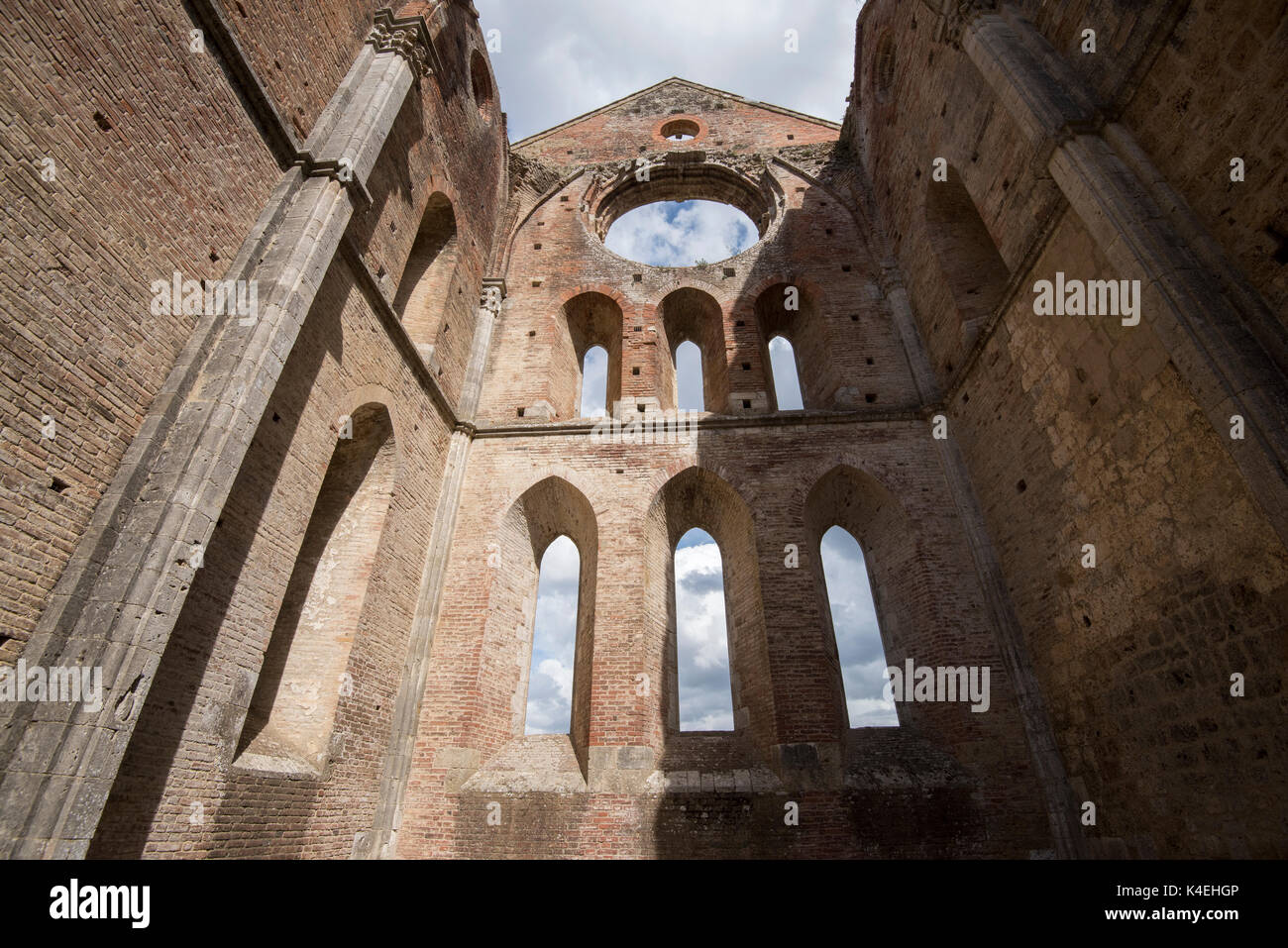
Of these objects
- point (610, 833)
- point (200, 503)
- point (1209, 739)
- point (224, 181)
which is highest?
point (224, 181)

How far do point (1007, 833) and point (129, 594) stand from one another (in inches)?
320

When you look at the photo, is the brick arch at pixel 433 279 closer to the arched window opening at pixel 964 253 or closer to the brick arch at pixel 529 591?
the brick arch at pixel 529 591

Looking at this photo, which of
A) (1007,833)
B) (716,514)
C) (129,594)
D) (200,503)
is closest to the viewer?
(129,594)

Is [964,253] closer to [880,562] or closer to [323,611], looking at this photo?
[880,562]

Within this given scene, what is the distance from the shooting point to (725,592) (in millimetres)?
8672

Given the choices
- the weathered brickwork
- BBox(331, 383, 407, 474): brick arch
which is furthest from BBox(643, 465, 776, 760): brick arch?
BBox(331, 383, 407, 474): brick arch

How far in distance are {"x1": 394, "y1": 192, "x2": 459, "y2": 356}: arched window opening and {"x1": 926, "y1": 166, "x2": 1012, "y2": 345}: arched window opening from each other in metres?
7.97

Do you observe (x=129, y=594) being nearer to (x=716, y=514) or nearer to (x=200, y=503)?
(x=200, y=503)

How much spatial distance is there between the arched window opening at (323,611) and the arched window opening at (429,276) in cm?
225

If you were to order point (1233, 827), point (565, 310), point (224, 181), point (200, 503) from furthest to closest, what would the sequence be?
point (565, 310) < point (224, 181) < point (1233, 827) < point (200, 503)

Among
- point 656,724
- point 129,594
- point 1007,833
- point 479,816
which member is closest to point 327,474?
point 129,594

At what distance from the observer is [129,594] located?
364 centimetres

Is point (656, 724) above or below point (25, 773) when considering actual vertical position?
above

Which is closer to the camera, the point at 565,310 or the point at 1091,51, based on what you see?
the point at 1091,51
